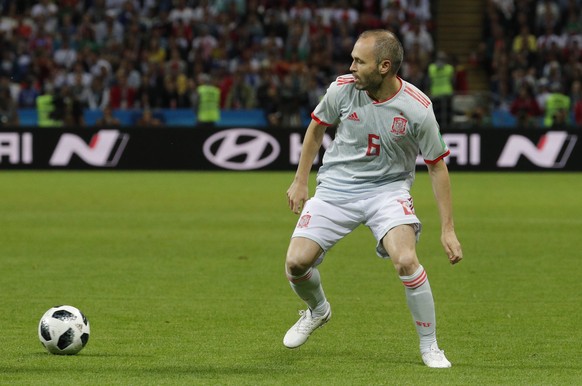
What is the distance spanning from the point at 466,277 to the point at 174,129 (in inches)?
518

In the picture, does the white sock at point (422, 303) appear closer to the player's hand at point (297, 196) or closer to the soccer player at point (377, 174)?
the soccer player at point (377, 174)

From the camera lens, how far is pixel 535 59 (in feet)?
90.1

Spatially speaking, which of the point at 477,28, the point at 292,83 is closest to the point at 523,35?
the point at 477,28

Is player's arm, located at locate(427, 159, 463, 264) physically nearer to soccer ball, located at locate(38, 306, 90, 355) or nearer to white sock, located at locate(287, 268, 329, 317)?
white sock, located at locate(287, 268, 329, 317)

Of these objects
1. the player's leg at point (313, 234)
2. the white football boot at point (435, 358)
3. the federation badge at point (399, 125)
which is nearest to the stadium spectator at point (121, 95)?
the player's leg at point (313, 234)

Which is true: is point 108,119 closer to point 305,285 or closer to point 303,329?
point 303,329

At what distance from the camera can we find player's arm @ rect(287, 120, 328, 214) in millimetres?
6992

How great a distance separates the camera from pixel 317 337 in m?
7.79

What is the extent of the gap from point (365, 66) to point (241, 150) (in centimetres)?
1694

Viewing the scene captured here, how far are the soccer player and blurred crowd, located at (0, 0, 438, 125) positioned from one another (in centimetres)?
1779

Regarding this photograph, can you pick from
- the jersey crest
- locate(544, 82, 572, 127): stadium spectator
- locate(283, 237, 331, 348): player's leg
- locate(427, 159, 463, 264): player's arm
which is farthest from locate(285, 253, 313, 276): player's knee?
locate(544, 82, 572, 127): stadium spectator

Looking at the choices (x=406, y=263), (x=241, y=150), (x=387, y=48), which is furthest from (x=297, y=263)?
(x=241, y=150)

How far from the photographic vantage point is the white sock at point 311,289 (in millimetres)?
7090

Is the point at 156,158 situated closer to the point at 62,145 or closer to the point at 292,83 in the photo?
the point at 62,145
